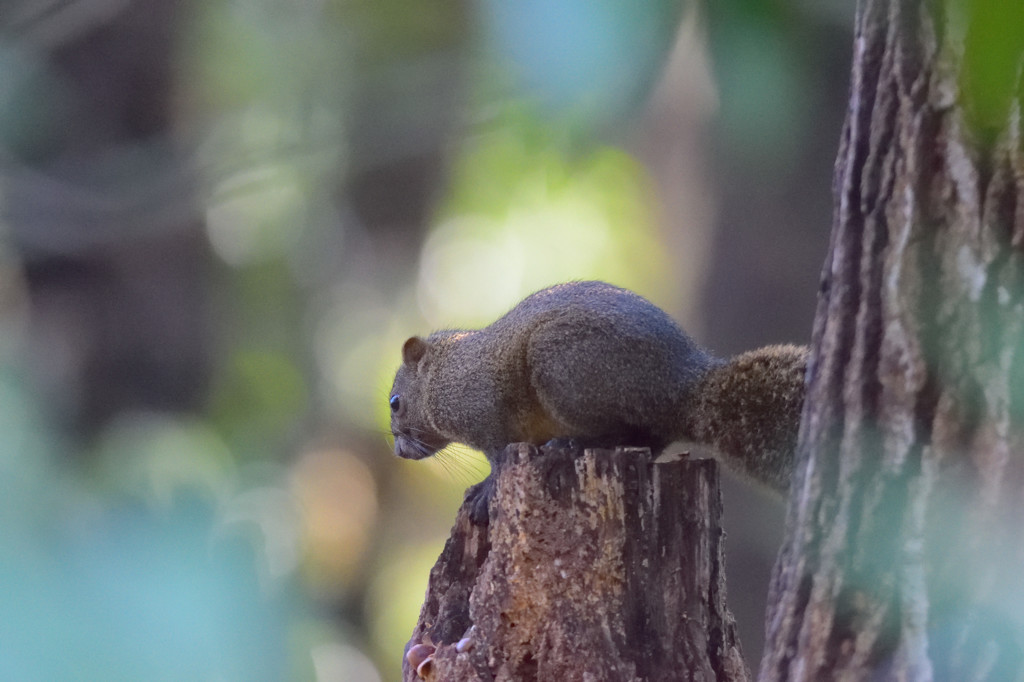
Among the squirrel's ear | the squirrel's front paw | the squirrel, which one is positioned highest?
the squirrel's ear

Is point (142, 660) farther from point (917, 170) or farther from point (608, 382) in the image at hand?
point (608, 382)

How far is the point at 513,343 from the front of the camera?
3.21 metres

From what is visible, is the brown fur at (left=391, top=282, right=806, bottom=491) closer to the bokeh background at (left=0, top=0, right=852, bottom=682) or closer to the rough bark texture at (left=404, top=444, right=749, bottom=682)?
the rough bark texture at (left=404, top=444, right=749, bottom=682)

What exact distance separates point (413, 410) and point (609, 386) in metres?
1.13

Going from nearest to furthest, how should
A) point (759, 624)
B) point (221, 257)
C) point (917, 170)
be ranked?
point (917, 170), point (759, 624), point (221, 257)

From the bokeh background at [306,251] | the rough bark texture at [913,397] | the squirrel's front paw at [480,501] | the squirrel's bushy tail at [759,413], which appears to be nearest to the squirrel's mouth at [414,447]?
the bokeh background at [306,251]

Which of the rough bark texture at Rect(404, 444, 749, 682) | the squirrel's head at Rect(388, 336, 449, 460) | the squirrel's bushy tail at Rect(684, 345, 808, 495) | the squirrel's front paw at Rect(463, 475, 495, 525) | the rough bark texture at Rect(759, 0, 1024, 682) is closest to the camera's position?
the rough bark texture at Rect(759, 0, 1024, 682)

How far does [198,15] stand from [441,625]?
3.91 metres

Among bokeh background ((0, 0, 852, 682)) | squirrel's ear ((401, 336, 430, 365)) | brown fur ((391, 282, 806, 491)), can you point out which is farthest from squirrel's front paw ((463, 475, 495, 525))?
squirrel's ear ((401, 336, 430, 365))

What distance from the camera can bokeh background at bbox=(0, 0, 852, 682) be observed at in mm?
950

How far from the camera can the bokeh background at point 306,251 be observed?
950 millimetres

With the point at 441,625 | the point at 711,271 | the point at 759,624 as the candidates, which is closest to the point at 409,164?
the point at 711,271

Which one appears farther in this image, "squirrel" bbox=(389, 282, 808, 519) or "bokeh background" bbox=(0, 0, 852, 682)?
"squirrel" bbox=(389, 282, 808, 519)

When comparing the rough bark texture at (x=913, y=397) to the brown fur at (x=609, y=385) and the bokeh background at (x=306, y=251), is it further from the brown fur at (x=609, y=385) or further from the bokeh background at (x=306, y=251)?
the brown fur at (x=609, y=385)
